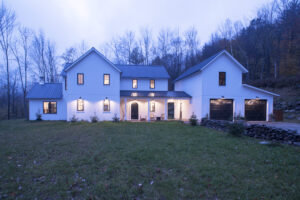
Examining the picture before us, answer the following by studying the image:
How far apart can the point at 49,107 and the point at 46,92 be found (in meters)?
2.02

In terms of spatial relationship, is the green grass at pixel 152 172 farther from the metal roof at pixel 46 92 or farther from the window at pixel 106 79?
the metal roof at pixel 46 92

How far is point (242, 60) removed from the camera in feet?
99.1

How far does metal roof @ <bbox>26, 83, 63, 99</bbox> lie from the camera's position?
57.5 feet

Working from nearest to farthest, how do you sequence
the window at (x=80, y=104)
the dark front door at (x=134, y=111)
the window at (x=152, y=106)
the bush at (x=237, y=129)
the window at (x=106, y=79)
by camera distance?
the bush at (x=237, y=129) → the window at (x=80, y=104) → the window at (x=106, y=79) → the dark front door at (x=134, y=111) → the window at (x=152, y=106)

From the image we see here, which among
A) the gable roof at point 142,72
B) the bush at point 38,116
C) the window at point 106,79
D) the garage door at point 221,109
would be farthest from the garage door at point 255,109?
the bush at point 38,116

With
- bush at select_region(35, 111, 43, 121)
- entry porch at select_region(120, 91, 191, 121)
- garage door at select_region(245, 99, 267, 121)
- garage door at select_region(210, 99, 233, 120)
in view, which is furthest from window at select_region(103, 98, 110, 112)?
garage door at select_region(245, 99, 267, 121)

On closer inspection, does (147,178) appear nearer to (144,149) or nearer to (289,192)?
(144,149)

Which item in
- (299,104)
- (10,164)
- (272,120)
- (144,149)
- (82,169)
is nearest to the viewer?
(82,169)

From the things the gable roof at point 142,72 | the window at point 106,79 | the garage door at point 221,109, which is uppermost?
the gable roof at point 142,72

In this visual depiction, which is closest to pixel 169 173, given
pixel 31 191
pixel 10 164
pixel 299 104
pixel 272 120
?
pixel 31 191

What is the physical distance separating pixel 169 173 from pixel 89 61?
14983 mm

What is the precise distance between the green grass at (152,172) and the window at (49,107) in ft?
41.0

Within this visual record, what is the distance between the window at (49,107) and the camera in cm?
1784

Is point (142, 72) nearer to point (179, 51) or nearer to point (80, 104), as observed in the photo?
point (80, 104)
